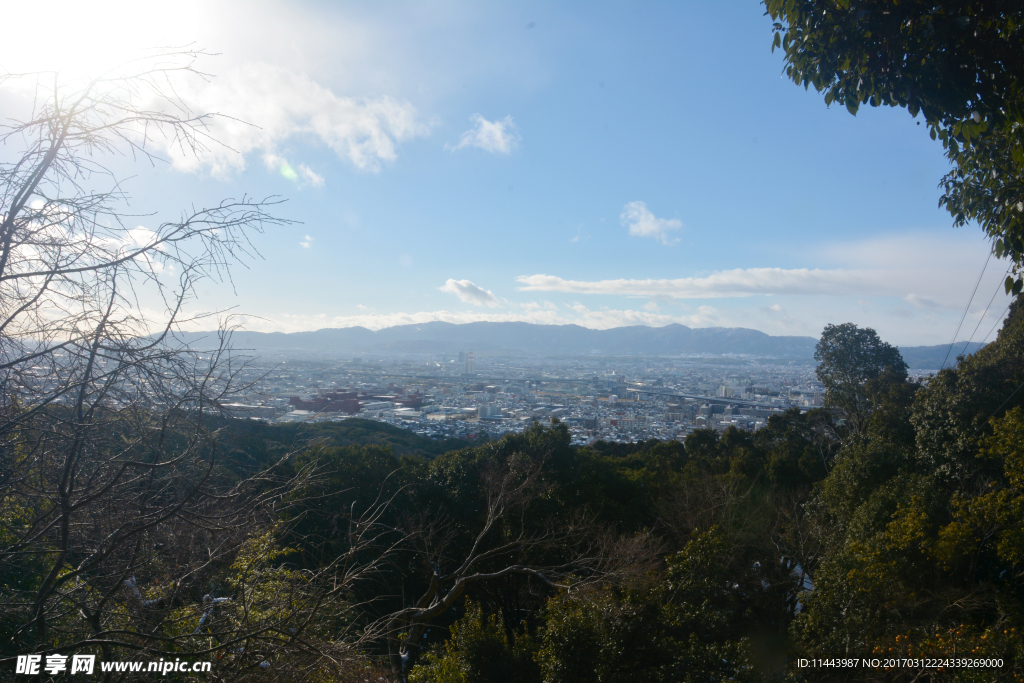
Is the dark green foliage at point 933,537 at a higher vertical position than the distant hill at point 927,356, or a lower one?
lower

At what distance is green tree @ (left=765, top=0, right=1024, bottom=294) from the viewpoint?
124 inches

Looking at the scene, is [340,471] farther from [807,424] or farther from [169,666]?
[807,424]

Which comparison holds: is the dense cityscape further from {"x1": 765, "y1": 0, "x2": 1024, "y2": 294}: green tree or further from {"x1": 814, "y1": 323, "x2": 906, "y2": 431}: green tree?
{"x1": 765, "y1": 0, "x2": 1024, "y2": 294}: green tree

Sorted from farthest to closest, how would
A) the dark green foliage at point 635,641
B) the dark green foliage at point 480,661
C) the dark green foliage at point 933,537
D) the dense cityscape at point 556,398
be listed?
1. the dense cityscape at point 556,398
2. the dark green foliage at point 933,537
3. the dark green foliage at point 480,661
4. the dark green foliage at point 635,641

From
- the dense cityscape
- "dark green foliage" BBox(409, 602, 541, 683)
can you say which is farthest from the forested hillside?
the dense cityscape

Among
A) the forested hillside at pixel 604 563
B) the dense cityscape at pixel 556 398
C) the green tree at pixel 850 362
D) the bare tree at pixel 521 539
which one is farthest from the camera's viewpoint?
the green tree at pixel 850 362

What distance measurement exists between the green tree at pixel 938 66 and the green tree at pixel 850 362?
1916 cm

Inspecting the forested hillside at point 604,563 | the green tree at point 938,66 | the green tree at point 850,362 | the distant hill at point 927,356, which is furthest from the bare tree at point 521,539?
the distant hill at point 927,356

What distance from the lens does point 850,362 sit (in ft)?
68.0

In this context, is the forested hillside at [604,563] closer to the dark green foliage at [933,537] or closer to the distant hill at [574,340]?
the dark green foliage at [933,537]

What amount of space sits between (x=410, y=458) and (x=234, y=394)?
30.5 ft

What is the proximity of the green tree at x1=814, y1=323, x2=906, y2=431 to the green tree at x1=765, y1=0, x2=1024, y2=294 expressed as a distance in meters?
19.2

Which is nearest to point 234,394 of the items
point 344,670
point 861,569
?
point 344,670

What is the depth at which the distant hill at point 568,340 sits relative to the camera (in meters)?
59.8
